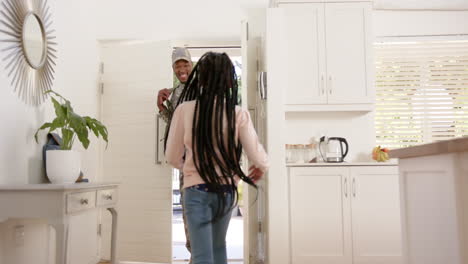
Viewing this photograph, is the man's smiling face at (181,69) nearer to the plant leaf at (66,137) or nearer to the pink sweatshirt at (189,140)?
the plant leaf at (66,137)

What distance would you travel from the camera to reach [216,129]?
1584mm

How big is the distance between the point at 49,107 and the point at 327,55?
2.33 meters

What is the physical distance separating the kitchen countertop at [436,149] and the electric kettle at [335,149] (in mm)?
2021

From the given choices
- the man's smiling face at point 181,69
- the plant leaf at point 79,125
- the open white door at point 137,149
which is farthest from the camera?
the open white door at point 137,149

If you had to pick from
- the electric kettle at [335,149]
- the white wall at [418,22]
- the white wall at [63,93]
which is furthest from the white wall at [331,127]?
the white wall at [63,93]

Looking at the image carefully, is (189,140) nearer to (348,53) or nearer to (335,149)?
(335,149)

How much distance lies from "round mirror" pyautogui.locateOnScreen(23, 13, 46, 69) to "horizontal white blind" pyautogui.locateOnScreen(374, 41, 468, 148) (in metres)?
3.00

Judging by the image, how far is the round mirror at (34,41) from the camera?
8.58ft

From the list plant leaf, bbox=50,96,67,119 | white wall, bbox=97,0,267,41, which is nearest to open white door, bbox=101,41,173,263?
white wall, bbox=97,0,267,41

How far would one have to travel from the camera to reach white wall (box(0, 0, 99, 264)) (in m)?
2.43

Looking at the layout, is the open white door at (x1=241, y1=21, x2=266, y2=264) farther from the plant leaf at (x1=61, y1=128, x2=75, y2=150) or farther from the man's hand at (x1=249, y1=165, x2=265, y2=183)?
the man's hand at (x1=249, y1=165, x2=265, y2=183)

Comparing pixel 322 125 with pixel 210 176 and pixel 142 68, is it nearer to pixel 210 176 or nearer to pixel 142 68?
pixel 142 68

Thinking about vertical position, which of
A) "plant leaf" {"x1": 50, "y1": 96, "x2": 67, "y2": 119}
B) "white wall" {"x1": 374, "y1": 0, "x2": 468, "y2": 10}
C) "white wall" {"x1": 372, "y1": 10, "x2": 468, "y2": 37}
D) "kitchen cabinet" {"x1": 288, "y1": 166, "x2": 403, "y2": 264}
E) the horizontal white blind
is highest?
"white wall" {"x1": 374, "y1": 0, "x2": 468, "y2": 10}

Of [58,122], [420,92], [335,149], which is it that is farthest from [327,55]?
[58,122]
